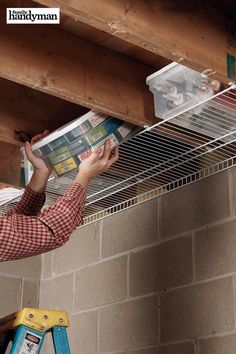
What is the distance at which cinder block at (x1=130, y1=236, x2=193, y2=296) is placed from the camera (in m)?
2.55

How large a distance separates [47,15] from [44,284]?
1712 mm

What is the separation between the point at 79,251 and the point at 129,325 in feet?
1.69

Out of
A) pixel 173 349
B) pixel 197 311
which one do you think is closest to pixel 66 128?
pixel 197 311

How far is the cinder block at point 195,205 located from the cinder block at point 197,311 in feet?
0.77

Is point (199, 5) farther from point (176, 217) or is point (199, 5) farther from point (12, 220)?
point (176, 217)

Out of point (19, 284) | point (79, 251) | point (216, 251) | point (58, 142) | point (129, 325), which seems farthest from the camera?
point (19, 284)

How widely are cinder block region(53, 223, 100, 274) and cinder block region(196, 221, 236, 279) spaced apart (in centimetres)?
66

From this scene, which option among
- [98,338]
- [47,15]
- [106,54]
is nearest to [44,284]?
[98,338]

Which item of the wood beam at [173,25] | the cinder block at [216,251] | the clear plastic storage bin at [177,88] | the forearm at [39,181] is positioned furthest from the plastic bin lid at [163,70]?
the cinder block at [216,251]

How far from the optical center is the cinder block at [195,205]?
2.46m

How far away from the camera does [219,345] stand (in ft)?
7.59

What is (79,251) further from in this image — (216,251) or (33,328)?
(33,328)

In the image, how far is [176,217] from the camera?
2648 mm

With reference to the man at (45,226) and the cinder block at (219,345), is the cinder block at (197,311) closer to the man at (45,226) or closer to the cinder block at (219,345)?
the cinder block at (219,345)
